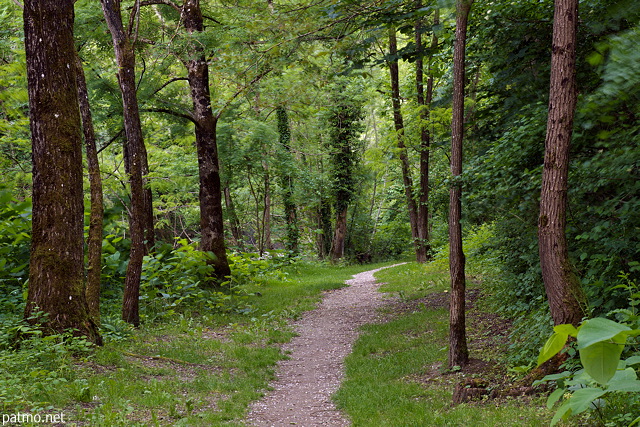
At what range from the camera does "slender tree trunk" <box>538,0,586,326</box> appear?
16.8ft

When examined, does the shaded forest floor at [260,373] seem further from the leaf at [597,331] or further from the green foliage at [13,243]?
the leaf at [597,331]

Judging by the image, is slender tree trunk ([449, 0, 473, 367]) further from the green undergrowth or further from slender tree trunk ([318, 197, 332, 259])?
slender tree trunk ([318, 197, 332, 259])

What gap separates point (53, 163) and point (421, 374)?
5682 mm

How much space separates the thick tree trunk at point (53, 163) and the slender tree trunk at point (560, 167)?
576 cm

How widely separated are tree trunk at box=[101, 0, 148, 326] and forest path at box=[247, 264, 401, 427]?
303 cm

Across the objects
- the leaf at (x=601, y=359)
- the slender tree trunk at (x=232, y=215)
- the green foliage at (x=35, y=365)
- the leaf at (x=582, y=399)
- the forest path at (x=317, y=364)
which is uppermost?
the slender tree trunk at (x=232, y=215)

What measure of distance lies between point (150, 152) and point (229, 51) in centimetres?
1007

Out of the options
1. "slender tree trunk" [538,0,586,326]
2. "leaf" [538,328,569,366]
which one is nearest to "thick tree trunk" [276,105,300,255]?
"slender tree trunk" [538,0,586,326]

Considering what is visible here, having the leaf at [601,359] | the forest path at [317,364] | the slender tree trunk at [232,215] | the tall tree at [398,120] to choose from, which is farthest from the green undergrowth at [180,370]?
the slender tree trunk at [232,215]

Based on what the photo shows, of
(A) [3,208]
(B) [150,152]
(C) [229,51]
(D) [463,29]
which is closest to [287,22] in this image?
(C) [229,51]

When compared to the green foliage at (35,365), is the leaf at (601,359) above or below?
above

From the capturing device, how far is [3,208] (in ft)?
31.4

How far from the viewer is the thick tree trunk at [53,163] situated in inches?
239

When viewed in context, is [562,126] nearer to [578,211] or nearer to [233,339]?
[578,211]
